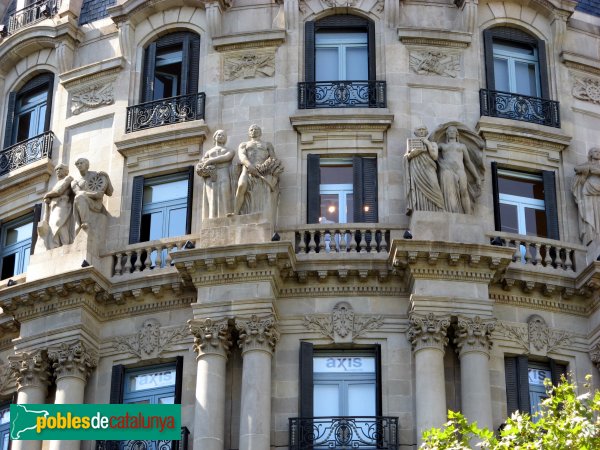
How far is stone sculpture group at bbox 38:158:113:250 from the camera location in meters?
39.0

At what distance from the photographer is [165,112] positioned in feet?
132

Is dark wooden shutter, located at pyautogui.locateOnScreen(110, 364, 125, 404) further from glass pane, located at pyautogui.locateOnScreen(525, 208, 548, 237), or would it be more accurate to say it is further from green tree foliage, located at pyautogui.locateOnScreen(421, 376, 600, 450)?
glass pane, located at pyautogui.locateOnScreen(525, 208, 548, 237)

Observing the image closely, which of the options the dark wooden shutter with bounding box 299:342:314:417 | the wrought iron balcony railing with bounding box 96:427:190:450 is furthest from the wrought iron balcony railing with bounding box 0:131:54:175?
the dark wooden shutter with bounding box 299:342:314:417

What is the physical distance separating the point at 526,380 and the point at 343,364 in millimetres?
4130

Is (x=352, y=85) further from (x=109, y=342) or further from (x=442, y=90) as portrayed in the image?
(x=109, y=342)

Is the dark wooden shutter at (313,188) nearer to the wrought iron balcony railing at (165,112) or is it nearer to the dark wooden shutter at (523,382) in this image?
the wrought iron balcony railing at (165,112)

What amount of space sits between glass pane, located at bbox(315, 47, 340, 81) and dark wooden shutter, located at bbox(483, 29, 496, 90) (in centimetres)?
372

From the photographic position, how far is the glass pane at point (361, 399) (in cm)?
3603

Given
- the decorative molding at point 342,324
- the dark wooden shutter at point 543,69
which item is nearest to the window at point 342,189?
the decorative molding at point 342,324

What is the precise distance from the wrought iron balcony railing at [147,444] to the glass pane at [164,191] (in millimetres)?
6485

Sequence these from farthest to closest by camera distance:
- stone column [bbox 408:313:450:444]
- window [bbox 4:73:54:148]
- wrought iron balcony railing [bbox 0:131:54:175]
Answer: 1. window [bbox 4:73:54:148]
2. wrought iron balcony railing [bbox 0:131:54:175]
3. stone column [bbox 408:313:450:444]

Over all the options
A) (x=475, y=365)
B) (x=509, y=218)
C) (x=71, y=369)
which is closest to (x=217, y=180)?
(x=71, y=369)

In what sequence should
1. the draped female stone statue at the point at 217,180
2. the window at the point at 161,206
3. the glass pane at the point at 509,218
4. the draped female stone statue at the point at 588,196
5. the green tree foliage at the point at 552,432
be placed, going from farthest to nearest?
the window at the point at 161,206, the glass pane at the point at 509,218, the draped female stone statue at the point at 588,196, the draped female stone statue at the point at 217,180, the green tree foliage at the point at 552,432

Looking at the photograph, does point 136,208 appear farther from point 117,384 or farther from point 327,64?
point 327,64
